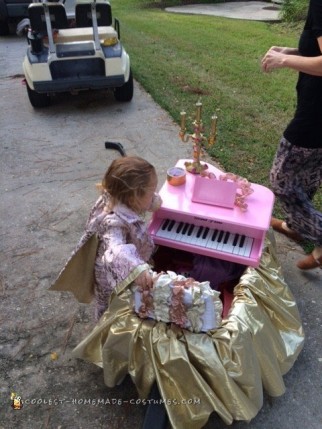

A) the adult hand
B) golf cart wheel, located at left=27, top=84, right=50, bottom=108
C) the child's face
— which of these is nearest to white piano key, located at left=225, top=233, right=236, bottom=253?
the child's face

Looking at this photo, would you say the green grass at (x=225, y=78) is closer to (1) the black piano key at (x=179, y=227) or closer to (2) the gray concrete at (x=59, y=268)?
(2) the gray concrete at (x=59, y=268)

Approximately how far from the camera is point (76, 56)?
→ 531 cm

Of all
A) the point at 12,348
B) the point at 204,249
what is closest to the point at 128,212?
the point at 204,249

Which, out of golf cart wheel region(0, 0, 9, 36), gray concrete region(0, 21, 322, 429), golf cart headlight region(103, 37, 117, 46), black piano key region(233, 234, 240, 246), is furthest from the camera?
golf cart wheel region(0, 0, 9, 36)

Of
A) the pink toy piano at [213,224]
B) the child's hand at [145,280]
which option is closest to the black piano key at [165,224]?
the pink toy piano at [213,224]

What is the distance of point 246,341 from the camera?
1918 mm

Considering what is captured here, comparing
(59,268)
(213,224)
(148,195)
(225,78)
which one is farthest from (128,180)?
(225,78)

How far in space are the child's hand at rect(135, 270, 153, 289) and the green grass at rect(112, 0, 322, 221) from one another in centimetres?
241

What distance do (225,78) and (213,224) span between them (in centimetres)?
489

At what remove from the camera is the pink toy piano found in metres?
2.21

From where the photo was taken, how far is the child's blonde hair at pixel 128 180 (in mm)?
1983

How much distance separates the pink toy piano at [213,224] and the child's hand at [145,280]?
1.68 ft

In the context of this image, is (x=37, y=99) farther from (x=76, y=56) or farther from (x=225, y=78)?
(x=225, y=78)

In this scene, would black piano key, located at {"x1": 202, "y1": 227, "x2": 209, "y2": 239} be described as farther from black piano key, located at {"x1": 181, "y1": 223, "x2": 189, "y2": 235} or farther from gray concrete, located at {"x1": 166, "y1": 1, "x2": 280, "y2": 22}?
gray concrete, located at {"x1": 166, "y1": 1, "x2": 280, "y2": 22}
